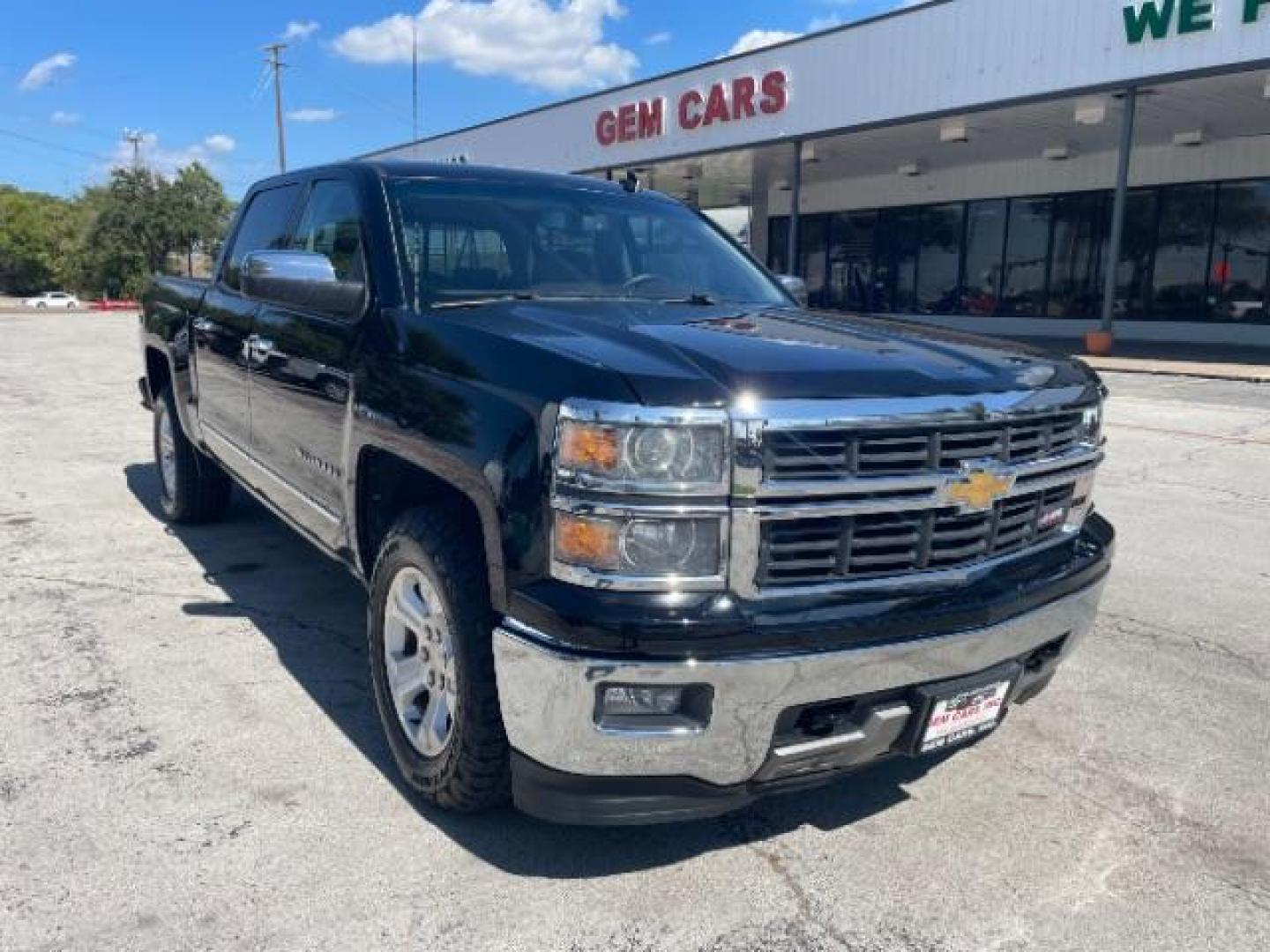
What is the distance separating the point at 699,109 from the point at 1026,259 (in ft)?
27.2

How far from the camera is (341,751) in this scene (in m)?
3.25

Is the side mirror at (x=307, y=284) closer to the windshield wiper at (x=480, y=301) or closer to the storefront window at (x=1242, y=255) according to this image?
the windshield wiper at (x=480, y=301)

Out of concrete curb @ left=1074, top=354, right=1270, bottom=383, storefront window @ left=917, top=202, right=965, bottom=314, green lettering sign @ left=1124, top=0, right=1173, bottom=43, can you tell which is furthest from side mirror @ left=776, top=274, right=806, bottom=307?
storefront window @ left=917, top=202, right=965, bottom=314

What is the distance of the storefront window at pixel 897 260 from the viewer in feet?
87.0

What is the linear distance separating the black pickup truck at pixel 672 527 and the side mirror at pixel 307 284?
0.04ft

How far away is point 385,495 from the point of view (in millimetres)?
3318

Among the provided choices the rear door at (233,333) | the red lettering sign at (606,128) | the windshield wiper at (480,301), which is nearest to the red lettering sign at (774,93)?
the red lettering sign at (606,128)

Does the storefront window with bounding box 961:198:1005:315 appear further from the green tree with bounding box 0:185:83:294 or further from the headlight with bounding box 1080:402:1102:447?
the green tree with bounding box 0:185:83:294

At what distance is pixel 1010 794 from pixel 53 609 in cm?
399

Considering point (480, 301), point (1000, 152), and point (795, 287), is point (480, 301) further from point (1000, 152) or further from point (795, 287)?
point (1000, 152)

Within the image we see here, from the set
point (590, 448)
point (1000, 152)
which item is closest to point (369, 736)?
point (590, 448)

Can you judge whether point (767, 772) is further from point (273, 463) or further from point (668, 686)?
point (273, 463)

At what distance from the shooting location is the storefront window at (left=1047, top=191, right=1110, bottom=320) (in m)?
22.2

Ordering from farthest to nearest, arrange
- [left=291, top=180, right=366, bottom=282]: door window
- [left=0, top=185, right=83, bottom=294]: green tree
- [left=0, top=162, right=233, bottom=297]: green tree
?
[left=0, top=185, right=83, bottom=294]: green tree < [left=0, top=162, right=233, bottom=297]: green tree < [left=291, top=180, right=366, bottom=282]: door window
